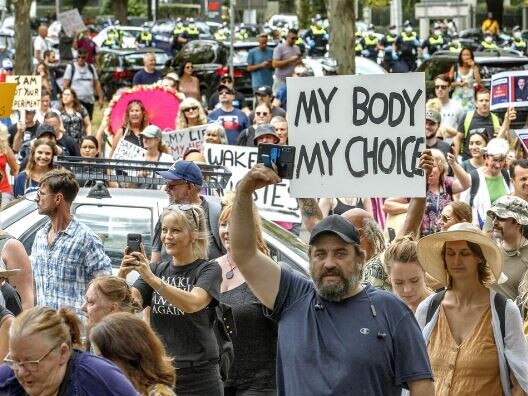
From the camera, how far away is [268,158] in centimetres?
593

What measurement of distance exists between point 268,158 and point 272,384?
Answer: 2410 millimetres

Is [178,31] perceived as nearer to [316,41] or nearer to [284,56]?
[316,41]

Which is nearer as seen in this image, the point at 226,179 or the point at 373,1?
the point at 226,179

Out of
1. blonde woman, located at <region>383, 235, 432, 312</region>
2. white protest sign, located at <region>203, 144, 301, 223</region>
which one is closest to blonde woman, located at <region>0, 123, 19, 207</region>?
white protest sign, located at <region>203, 144, 301, 223</region>

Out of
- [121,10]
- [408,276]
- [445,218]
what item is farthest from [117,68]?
[408,276]

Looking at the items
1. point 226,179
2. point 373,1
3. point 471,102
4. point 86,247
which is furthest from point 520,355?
point 373,1

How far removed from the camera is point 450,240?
6820 millimetres

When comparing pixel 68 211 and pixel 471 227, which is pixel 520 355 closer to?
pixel 471 227

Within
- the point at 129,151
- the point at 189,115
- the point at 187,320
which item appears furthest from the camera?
the point at 189,115

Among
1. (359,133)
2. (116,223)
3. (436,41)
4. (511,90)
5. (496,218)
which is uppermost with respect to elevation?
(359,133)

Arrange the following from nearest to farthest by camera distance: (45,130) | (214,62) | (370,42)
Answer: (45,130), (214,62), (370,42)

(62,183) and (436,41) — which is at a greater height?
(62,183)

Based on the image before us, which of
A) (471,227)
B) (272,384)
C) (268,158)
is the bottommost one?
(272,384)

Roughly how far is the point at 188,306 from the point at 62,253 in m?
1.33
